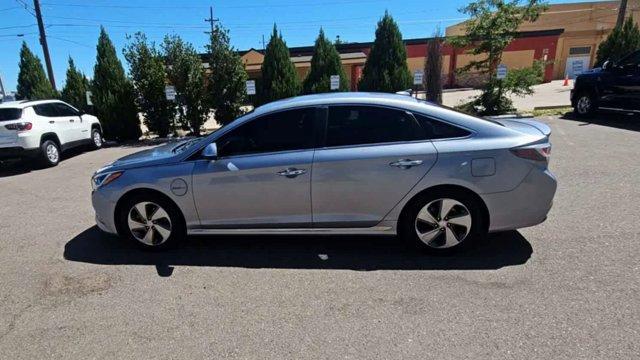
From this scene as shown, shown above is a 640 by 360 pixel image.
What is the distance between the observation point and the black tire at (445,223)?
3945mm

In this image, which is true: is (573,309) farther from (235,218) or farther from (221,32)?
(221,32)

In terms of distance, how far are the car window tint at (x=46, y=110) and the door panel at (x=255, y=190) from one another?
26.5ft

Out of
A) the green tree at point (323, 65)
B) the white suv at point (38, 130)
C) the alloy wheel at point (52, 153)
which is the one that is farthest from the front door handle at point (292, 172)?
the green tree at point (323, 65)

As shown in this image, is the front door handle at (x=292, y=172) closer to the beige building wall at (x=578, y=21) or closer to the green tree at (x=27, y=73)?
the green tree at (x=27, y=73)

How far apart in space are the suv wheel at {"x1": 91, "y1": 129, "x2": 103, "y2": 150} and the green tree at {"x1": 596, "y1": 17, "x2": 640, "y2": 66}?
56.9 feet

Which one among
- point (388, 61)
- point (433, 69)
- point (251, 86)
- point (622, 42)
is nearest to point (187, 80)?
point (251, 86)

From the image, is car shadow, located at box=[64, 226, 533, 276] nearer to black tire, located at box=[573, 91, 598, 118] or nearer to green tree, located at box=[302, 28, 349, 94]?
black tire, located at box=[573, 91, 598, 118]

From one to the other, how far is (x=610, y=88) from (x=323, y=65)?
337 inches

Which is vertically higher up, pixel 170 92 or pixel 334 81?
pixel 334 81

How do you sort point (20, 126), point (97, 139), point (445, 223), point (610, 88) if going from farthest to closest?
1. point (97, 139)
2. point (610, 88)
3. point (20, 126)
4. point (445, 223)

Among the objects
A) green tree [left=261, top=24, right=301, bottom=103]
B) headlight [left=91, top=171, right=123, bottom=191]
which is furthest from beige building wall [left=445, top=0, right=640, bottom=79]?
headlight [left=91, top=171, right=123, bottom=191]

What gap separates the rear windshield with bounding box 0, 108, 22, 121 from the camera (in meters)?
9.45

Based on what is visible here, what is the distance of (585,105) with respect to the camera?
1253 cm

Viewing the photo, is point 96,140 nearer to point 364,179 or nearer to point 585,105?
point 364,179
